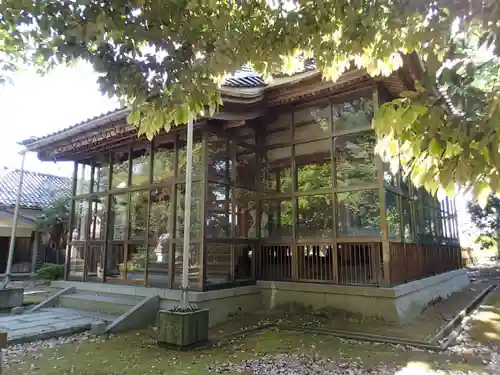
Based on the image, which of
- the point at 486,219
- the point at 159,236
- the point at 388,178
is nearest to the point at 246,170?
the point at 159,236

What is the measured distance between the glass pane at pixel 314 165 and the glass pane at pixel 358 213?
1.74 ft

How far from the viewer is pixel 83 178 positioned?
9.84 metres

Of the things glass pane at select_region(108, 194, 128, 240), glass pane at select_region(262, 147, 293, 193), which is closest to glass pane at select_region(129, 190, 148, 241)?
glass pane at select_region(108, 194, 128, 240)

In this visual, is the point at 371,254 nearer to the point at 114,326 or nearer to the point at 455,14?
the point at 114,326

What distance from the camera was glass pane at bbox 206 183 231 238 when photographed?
23.6 feet

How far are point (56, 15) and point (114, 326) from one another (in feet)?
17.3

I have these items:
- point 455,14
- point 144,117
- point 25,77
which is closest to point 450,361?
point 455,14

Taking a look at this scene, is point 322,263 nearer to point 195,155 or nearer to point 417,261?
point 417,261

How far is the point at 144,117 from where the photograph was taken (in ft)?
8.90

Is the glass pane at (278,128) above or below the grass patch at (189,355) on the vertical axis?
above

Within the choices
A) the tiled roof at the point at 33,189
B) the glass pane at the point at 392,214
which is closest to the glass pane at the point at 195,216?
the glass pane at the point at 392,214

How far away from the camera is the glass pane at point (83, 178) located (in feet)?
31.8

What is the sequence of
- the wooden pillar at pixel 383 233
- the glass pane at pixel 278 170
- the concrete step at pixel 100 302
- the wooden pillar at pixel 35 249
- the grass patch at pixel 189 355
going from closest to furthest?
1. the grass patch at pixel 189 355
2. the wooden pillar at pixel 383 233
3. the concrete step at pixel 100 302
4. the glass pane at pixel 278 170
5. the wooden pillar at pixel 35 249

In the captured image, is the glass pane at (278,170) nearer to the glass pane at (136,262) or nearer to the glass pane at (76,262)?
the glass pane at (136,262)
